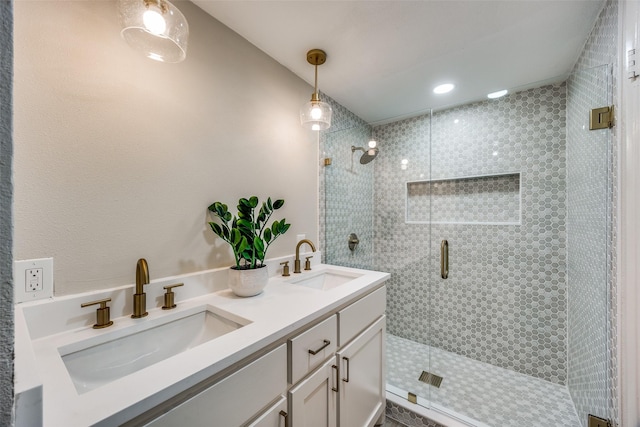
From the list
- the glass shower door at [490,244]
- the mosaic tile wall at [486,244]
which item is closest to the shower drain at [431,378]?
the glass shower door at [490,244]

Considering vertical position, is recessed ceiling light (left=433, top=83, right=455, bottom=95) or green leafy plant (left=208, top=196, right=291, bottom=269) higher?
recessed ceiling light (left=433, top=83, right=455, bottom=95)

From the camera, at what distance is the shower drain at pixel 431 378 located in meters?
1.87

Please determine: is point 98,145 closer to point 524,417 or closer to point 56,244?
point 56,244

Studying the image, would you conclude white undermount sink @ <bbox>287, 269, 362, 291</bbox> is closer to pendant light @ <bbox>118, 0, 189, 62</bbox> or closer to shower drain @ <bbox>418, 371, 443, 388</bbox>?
shower drain @ <bbox>418, 371, 443, 388</bbox>

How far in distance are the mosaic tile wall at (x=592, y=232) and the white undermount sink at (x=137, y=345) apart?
1672 mm

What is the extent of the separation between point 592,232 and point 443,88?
53.7 inches

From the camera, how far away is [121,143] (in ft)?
3.23

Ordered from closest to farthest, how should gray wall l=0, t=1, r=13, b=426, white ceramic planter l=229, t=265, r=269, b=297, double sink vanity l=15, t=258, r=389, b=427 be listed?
1. gray wall l=0, t=1, r=13, b=426
2. double sink vanity l=15, t=258, r=389, b=427
3. white ceramic planter l=229, t=265, r=269, b=297

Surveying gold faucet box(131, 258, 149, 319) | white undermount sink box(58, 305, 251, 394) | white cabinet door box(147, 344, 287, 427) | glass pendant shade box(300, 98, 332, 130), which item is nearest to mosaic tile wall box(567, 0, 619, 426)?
glass pendant shade box(300, 98, 332, 130)

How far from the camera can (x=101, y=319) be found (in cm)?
87

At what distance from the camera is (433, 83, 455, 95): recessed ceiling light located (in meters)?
1.97

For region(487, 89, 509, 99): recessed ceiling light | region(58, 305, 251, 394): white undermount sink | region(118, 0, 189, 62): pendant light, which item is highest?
region(487, 89, 509, 99): recessed ceiling light

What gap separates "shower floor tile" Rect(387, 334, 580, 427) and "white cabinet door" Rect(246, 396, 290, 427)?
127 cm

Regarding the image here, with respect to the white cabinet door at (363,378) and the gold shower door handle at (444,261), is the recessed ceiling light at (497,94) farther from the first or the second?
the white cabinet door at (363,378)
